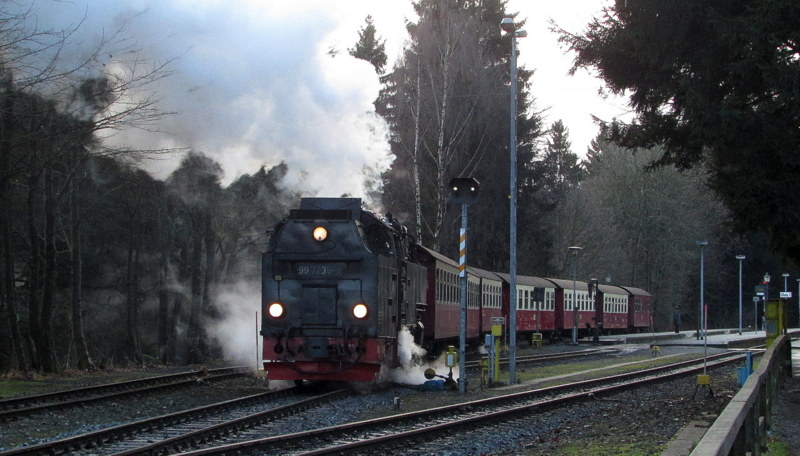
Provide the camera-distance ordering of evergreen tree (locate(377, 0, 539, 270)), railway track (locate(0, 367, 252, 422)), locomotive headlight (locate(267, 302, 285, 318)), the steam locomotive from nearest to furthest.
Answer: railway track (locate(0, 367, 252, 422)) < the steam locomotive < locomotive headlight (locate(267, 302, 285, 318)) < evergreen tree (locate(377, 0, 539, 270))

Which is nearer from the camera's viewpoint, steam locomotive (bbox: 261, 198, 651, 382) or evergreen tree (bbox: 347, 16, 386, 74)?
steam locomotive (bbox: 261, 198, 651, 382)

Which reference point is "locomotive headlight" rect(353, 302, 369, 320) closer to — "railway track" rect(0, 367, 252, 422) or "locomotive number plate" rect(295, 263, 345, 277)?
"locomotive number plate" rect(295, 263, 345, 277)

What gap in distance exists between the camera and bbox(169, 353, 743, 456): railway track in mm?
9742

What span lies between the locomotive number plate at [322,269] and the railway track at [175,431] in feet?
7.59

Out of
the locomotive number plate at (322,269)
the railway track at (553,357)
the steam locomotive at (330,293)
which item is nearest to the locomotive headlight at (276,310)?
the steam locomotive at (330,293)

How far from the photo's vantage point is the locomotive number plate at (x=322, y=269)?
54.3 feet

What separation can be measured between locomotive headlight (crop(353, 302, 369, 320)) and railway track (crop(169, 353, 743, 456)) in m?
2.66

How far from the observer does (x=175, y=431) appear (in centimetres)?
1141

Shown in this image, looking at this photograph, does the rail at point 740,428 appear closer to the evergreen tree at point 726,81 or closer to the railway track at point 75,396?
the evergreen tree at point 726,81

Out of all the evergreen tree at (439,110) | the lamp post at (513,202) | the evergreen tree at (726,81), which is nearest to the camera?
the evergreen tree at (726,81)

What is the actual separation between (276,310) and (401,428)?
205 inches

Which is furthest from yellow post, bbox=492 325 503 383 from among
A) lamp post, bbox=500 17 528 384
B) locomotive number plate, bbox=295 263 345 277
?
locomotive number plate, bbox=295 263 345 277

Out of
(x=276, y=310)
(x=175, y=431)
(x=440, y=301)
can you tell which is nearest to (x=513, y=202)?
(x=440, y=301)

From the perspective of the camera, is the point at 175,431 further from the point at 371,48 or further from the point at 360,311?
the point at 371,48
